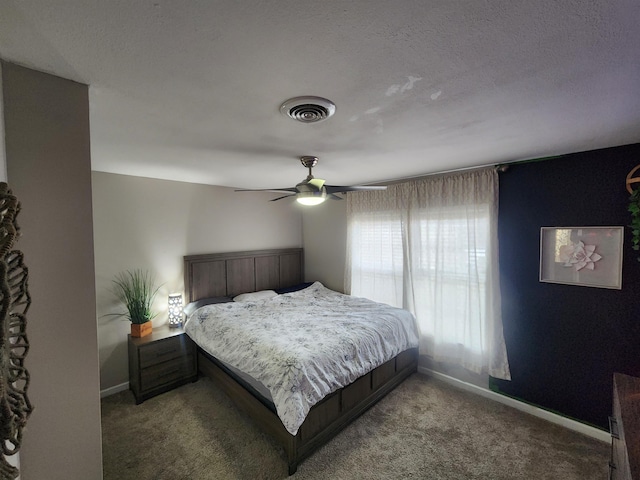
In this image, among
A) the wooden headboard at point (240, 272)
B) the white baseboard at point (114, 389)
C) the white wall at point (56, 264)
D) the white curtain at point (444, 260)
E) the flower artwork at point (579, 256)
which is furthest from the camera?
the wooden headboard at point (240, 272)

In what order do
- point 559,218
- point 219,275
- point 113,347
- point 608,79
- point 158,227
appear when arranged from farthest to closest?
1. point 219,275
2. point 158,227
3. point 113,347
4. point 559,218
5. point 608,79

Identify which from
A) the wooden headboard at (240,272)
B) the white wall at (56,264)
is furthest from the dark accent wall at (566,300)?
the white wall at (56,264)

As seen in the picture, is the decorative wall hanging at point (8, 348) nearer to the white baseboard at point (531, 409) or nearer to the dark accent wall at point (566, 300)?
the dark accent wall at point (566, 300)

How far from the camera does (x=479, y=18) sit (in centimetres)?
82

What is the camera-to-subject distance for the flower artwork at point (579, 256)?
2251 millimetres

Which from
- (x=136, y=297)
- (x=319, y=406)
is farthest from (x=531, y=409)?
(x=136, y=297)

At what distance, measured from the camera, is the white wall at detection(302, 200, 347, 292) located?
13.8 feet

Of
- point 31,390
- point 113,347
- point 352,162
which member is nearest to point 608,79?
point 352,162

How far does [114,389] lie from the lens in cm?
292

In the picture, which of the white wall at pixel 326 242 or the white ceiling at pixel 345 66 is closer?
the white ceiling at pixel 345 66

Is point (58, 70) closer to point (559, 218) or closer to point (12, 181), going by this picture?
point (12, 181)

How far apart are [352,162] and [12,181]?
219 centimetres

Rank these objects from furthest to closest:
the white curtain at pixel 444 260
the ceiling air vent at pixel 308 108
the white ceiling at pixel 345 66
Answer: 1. the white curtain at pixel 444 260
2. the ceiling air vent at pixel 308 108
3. the white ceiling at pixel 345 66

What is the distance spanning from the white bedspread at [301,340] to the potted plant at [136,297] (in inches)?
17.7
